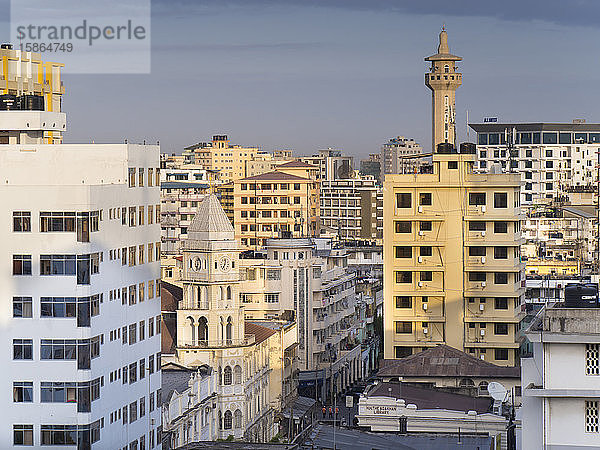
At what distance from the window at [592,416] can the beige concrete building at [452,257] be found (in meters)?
36.0

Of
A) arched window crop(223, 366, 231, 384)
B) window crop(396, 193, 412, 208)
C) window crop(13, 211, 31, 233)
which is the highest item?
window crop(396, 193, 412, 208)

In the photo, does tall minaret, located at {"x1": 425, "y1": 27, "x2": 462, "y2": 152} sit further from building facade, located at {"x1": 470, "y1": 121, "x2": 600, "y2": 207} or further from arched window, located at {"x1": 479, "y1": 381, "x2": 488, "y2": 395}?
arched window, located at {"x1": 479, "y1": 381, "x2": 488, "y2": 395}

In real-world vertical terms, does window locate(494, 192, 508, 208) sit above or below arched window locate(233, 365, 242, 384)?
above

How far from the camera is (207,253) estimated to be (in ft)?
223

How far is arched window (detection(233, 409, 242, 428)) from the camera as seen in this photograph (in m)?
64.1

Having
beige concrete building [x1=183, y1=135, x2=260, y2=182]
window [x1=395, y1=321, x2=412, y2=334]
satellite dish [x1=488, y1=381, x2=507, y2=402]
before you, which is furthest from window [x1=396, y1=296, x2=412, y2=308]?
beige concrete building [x1=183, y1=135, x2=260, y2=182]

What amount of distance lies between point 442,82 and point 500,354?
66.0 metres

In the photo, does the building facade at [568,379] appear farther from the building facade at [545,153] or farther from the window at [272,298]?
the building facade at [545,153]

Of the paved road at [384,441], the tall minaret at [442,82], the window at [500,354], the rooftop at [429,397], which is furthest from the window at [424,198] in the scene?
the tall minaret at [442,82]

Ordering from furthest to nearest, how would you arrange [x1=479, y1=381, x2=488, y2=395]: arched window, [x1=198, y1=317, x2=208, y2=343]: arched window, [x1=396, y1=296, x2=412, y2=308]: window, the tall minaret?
the tall minaret → [x1=198, y1=317, x2=208, y2=343]: arched window → [x1=396, y1=296, x2=412, y2=308]: window → [x1=479, y1=381, x2=488, y2=395]: arched window

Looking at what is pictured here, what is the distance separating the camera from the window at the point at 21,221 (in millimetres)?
39094

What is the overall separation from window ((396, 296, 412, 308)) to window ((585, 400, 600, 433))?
119 ft

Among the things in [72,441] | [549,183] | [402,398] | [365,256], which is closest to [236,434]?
[402,398]

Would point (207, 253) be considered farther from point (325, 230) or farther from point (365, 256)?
point (325, 230)
